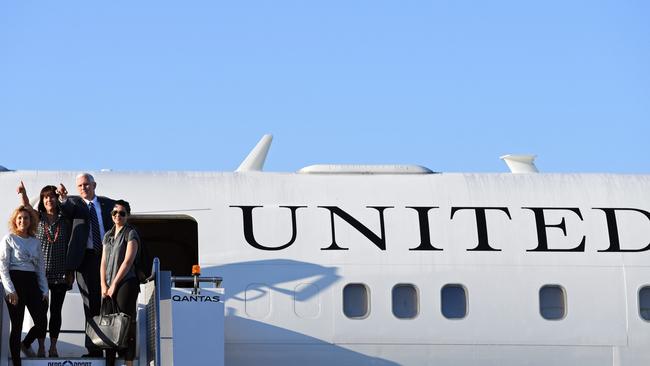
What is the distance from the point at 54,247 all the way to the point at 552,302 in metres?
→ 6.35

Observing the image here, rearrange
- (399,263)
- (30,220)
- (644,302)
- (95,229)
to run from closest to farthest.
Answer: (30,220), (95,229), (399,263), (644,302)

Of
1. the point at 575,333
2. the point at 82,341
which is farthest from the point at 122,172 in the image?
the point at 575,333

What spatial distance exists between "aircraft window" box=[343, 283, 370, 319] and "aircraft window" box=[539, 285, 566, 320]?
2.24 meters

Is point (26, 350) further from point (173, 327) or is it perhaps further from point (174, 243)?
point (174, 243)

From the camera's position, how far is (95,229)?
1367 centimetres

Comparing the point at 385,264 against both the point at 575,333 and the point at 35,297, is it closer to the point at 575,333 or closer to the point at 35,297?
the point at 575,333

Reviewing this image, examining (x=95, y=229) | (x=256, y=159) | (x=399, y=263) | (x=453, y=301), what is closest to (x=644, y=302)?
(x=453, y=301)

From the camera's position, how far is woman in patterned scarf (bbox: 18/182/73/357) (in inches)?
524

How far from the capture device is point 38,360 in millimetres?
12773

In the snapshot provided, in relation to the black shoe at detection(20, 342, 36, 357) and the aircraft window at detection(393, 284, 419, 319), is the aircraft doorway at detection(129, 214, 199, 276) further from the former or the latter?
the black shoe at detection(20, 342, 36, 357)

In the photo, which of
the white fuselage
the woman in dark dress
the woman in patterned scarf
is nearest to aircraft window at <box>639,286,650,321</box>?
the white fuselage

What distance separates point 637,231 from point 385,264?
11.4 feet

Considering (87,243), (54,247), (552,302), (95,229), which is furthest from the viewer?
(552,302)

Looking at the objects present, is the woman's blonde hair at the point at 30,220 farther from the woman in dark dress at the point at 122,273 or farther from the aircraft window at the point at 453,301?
the aircraft window at the point at 453,301
